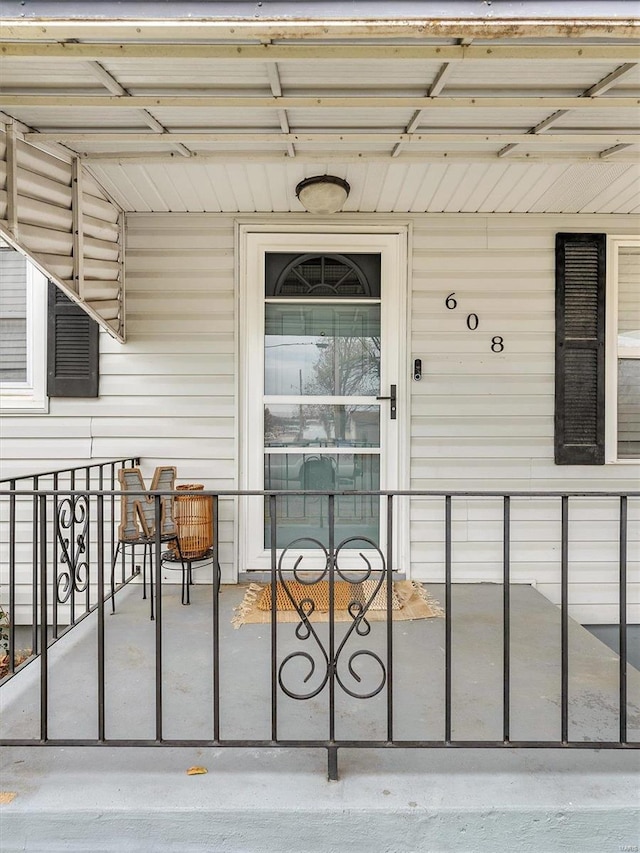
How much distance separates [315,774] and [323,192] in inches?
108

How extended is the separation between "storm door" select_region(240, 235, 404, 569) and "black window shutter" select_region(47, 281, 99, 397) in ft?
3.49

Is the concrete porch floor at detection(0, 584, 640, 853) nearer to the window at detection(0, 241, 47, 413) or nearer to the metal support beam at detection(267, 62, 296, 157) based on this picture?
the window at detection(0, 241, 47, 413)

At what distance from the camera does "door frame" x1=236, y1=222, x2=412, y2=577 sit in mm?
3494

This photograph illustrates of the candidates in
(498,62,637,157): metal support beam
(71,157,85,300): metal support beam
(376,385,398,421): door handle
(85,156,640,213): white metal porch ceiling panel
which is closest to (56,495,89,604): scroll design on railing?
(71,157,85,300): metal support beam

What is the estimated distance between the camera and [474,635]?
2691 millimetres

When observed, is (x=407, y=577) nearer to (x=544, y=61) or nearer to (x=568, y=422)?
(x=568, y=422)

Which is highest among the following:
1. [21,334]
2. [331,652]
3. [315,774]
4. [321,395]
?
[21,334]

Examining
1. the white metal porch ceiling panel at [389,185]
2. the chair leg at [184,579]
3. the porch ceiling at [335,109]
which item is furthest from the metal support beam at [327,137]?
the chair leg at [184,579]

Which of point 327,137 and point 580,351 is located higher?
point 327,137

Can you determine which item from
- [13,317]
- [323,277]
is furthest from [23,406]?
[323,277]

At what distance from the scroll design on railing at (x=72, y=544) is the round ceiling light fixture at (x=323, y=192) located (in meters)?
2.01

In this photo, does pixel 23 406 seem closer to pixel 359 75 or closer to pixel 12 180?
pixel 12 180

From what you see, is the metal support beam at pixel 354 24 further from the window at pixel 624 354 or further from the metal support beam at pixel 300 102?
the window at pixel 624 354

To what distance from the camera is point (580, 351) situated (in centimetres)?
352
